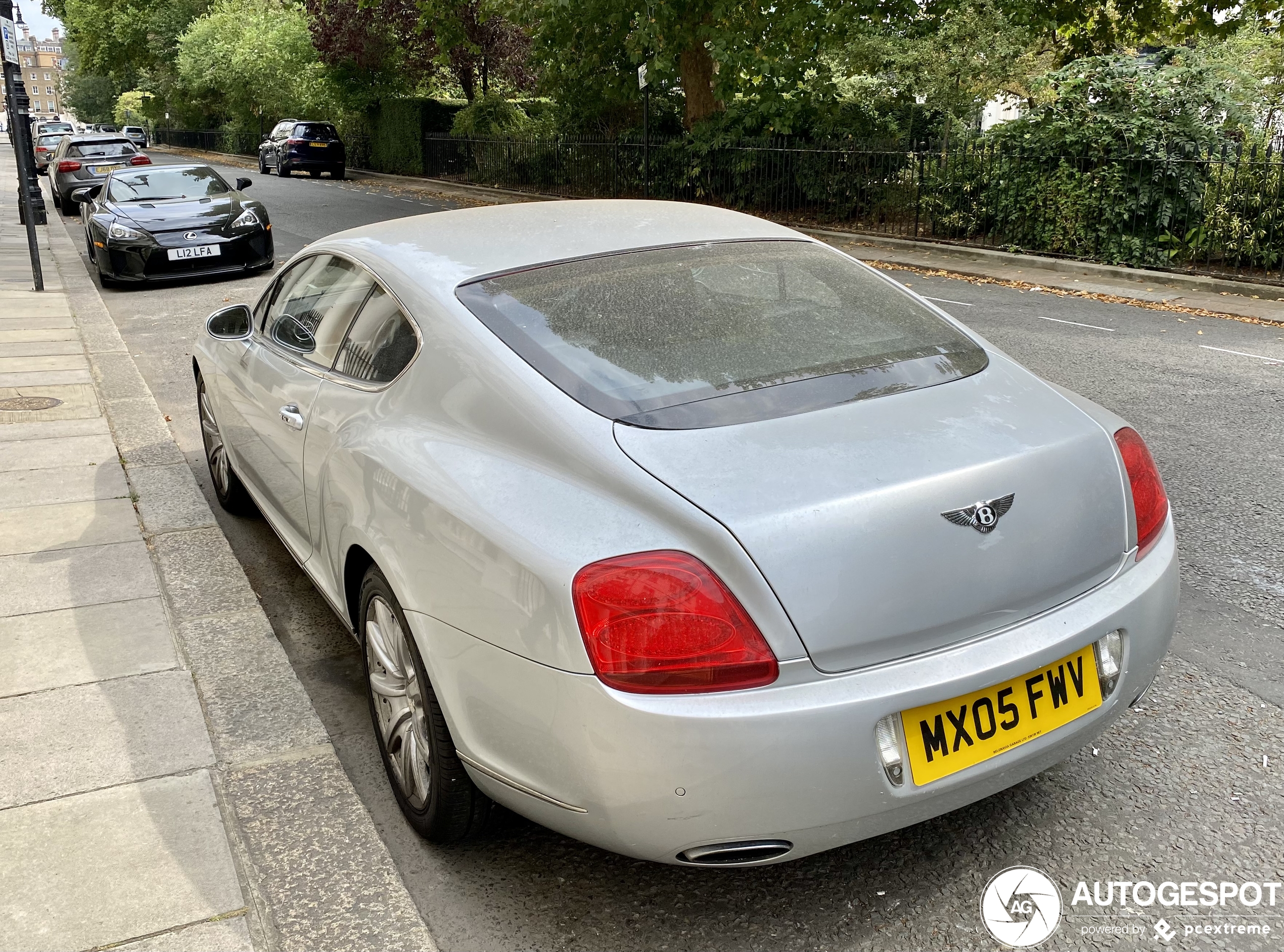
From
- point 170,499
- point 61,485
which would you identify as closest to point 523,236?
point 170,499

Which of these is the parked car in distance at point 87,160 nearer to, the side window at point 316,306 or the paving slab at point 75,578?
the paving slab at point 75,578

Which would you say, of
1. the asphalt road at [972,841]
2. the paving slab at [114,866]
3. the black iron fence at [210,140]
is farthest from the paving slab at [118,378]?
the black iron fence at [210,140]

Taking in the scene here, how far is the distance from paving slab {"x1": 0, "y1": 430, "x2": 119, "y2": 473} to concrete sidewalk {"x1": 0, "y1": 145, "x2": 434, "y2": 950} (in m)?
0.29

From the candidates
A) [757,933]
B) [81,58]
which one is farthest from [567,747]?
[81,58]

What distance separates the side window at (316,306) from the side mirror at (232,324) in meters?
0.19

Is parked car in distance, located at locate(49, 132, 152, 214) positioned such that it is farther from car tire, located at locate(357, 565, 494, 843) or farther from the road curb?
car tire, located at locate(357, 565, 494, 843)

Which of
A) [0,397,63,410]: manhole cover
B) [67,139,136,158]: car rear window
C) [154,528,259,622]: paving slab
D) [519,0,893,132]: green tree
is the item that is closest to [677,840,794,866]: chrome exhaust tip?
[154,528,259,622]: paving slab

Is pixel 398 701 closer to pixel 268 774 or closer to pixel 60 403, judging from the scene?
pixel 268 774

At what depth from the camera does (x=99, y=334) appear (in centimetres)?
1040

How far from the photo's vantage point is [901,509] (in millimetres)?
2301

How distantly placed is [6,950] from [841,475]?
2.03 meters

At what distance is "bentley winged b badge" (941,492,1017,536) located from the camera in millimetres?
2344

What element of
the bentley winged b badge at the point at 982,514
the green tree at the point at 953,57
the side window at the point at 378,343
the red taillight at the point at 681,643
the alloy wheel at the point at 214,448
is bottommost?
the alloy wheel at the point at 214,448

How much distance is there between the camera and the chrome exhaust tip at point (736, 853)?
2260 millimetres
